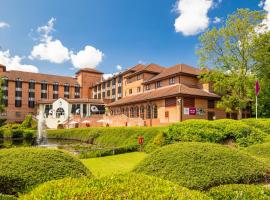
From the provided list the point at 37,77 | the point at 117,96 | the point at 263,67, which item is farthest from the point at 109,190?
the point at 37,77

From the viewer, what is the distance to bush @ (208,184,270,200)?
19.1ft

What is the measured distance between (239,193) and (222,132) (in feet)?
39.3

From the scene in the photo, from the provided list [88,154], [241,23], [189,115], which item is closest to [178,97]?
[189,115]

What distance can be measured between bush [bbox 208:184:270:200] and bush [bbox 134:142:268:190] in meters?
0.94

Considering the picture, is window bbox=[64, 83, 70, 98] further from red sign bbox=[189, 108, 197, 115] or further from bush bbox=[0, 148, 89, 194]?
bush bbox=[0, 148, 89, 194]

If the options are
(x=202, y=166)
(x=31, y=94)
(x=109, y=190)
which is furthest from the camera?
(x=31, y=94)

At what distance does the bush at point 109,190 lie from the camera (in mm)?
3711

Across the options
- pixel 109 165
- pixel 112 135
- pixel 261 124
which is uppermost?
pixel 261 124

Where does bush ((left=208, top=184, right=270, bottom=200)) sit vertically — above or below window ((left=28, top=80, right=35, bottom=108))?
below

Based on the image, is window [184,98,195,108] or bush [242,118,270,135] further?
window [184,98,195,108]

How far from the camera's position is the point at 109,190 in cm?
390

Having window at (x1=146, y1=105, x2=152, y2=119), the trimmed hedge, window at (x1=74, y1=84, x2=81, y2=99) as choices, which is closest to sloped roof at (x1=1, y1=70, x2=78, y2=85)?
Result: window at (x1=74, y1=84, x2=81, y2=99)

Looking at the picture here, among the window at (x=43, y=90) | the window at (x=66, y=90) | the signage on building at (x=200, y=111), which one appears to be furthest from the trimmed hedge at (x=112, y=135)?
the window at (x=66, y=90)

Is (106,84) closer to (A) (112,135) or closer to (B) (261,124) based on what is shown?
(A) (112,135)
